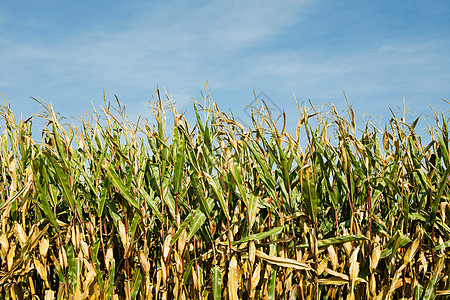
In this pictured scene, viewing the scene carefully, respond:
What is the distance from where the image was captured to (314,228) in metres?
1.93

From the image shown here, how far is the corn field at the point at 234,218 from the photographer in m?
1.92

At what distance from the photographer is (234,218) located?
6.53ft

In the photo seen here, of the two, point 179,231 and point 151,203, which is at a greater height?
point 151,203

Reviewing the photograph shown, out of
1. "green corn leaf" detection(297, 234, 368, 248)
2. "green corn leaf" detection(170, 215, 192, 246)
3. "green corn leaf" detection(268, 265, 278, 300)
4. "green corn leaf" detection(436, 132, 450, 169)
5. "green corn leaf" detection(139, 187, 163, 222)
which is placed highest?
"green corn leaf" detection(436, 132, 450, 169)

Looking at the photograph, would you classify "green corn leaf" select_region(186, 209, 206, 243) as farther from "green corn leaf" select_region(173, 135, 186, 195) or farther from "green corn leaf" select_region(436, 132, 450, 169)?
"green corn leaf" select_region(436, 132, 450, 169)

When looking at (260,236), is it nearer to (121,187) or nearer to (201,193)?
(201,193)

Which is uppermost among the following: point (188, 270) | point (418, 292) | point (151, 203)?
point (151, 203)

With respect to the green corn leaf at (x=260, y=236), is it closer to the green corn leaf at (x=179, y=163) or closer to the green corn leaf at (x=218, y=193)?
the green corn leaf at (x=218, y=193)

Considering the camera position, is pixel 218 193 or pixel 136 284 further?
pixel 136 284

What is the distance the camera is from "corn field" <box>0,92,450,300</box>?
1924mm

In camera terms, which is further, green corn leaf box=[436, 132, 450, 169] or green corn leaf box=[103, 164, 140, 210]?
green corn leaf box=[436, 132, 450, 169]

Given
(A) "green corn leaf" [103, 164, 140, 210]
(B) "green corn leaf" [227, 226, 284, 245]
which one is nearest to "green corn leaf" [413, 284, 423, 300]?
(B) "green corn leaf" [227, 226, 284, 245]

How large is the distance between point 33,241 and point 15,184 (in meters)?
0.37

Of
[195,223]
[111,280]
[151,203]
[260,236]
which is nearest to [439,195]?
[260,236]
